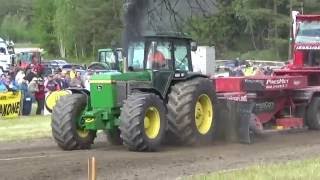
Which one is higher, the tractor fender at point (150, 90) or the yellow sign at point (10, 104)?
the tractor fender at point (150, 90)

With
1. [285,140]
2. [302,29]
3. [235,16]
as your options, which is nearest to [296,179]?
[285,140]

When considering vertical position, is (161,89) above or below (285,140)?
above

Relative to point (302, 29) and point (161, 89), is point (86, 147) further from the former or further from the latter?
point (302, 29)

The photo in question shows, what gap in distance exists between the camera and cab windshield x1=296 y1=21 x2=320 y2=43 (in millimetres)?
A: 20450

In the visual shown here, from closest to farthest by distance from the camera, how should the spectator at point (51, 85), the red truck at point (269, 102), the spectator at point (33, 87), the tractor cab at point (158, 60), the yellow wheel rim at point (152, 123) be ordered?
the yellow wheel rim at point (152, 123)
the tractor cab at point (158, 60)
the red truck at point (269, 102)
the spectator at point (33, 87)
the spectator at point (51, 85)

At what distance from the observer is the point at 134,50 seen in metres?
13.9

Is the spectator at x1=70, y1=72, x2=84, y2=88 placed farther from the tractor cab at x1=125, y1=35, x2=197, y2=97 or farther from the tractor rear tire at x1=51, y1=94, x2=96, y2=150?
the tractor rear tire at x1=51, y1=94, x2=96, y2=150

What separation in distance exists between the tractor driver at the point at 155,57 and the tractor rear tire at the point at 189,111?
0.56 m

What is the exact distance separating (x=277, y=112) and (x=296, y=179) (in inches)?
322

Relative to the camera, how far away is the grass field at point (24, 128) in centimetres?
1702

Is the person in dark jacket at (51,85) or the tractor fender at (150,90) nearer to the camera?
the tractor fender at (150,90)

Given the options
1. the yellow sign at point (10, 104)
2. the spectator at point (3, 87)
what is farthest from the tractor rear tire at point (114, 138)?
the spectator at point (3, 87)

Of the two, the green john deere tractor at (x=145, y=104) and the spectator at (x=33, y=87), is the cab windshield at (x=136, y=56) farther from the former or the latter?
the spectator at (x=33, y=87)

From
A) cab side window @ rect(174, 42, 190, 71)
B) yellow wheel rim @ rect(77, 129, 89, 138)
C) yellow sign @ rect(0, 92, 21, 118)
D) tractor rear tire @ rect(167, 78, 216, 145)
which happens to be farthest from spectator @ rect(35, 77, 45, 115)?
tractor rear tire @ rect(167, 78, 216, 145)
